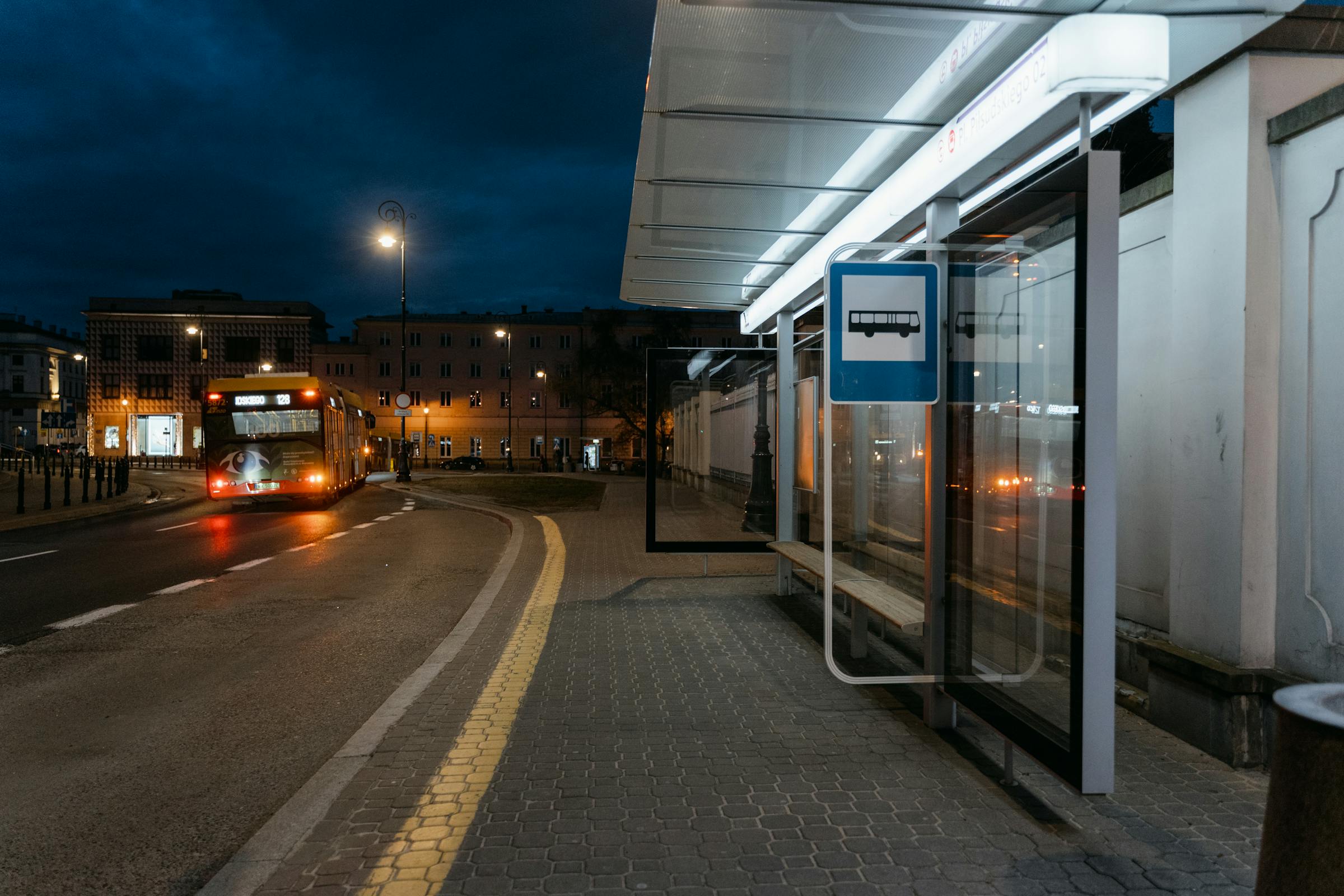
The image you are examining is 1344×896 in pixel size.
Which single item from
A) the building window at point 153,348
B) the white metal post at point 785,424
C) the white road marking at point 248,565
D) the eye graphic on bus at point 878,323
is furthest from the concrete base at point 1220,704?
the building window at point 153,348

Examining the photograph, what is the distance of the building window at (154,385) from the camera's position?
84062mm

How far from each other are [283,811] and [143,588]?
25.6ft

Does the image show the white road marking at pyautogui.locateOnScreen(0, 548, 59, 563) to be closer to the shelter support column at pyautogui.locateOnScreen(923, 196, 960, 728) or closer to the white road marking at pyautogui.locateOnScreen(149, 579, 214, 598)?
the white road marking at pyautogui.locateOnScreen(149, 579, 214, 598)

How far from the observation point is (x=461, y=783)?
13.5 ft

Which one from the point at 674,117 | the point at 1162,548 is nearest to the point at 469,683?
the point at 674,117

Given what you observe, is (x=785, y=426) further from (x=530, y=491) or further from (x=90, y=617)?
(x=530, y=491)

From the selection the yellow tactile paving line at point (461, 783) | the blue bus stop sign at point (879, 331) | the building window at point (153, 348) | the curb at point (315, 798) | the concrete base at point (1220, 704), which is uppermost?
the building window at point (153, 348)

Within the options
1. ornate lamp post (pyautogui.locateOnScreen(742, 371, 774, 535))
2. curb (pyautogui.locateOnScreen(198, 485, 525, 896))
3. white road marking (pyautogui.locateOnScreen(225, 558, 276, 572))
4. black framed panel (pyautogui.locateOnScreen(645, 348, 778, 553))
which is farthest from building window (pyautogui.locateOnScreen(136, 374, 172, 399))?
curb (pyautogui.locateOnScreen(198, 485, 525, 896))

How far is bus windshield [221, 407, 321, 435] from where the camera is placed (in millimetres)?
22469

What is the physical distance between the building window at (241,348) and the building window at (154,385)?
5.35 metres

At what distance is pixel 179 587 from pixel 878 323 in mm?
9062

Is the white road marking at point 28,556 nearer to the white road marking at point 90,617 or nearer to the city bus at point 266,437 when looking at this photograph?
the white road marking at point 90,617

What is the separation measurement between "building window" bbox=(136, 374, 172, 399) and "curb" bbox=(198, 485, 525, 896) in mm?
88406

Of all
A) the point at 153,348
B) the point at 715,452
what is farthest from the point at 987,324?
the point at 153,348
